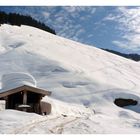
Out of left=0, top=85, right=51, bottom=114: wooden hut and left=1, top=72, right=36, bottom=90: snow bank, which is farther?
left=1, top=72, right=36, bottom=90: snow bank

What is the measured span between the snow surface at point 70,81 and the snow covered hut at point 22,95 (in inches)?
54.9

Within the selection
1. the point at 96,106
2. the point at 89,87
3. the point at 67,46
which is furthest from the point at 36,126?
the point at 67,46

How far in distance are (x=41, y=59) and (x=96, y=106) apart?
15.5 meters

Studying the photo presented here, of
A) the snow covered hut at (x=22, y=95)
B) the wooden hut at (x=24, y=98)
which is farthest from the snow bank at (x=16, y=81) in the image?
the wooden hut at (x=24, y=98)

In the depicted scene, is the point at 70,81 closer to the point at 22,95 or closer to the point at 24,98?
the point at 22,95

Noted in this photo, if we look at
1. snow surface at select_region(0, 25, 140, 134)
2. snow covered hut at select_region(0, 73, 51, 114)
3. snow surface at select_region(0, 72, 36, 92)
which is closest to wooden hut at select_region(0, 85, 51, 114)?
snow covered hut at select_region(0, 73, 51, 114)

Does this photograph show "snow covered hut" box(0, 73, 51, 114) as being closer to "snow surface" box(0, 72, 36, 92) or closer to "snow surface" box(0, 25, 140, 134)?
"snow surface" box(0, 72, 36, 92)

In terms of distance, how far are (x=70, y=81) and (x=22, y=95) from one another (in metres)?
16.0

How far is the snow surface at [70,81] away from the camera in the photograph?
62.0 feet

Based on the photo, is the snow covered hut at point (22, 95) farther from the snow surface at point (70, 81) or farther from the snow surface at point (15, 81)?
the snow surface at point (70, 81)

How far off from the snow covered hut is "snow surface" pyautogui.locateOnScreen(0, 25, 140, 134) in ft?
4.57

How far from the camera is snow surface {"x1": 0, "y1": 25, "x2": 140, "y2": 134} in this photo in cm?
1891

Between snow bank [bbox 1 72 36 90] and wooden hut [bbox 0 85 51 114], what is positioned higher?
snow bank [bbox 1 72 36 90]

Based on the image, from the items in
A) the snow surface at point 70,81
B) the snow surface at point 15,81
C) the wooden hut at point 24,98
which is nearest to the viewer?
the snow surface at point 70,81
